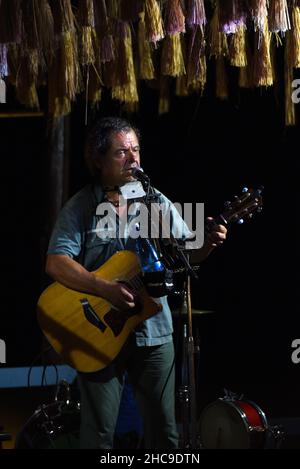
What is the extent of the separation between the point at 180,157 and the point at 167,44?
267cm

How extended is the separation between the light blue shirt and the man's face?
9 cm

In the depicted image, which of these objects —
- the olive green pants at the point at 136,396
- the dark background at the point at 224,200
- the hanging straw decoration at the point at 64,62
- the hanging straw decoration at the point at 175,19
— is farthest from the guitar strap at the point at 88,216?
the dark background at the point at 224,200

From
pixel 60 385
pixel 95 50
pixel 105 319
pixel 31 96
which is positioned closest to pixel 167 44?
pixel 95 50

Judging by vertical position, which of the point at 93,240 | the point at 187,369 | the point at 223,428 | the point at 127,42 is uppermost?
the point at 127,42

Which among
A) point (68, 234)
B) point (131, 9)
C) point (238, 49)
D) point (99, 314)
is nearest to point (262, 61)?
point (238, 49)

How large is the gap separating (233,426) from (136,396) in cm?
90

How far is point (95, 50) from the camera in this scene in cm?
546

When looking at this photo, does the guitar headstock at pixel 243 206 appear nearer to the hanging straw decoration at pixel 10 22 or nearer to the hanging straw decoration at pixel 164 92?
the hanging straw decoration at pixel 10 22

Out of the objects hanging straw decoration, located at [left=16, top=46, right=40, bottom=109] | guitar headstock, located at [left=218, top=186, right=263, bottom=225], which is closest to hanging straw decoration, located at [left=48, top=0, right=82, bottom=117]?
hanging straw decoration, located at [left=16, top=46, right=40, bottom=109]

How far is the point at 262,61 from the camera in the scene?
17.8ft

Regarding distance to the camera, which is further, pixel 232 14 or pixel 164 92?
pixel 164 92

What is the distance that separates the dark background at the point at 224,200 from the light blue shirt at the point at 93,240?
294cm

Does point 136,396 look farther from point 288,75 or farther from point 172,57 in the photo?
point 288,75

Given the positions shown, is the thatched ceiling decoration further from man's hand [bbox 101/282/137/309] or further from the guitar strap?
man's hand [bbox 101/282/137/309]
